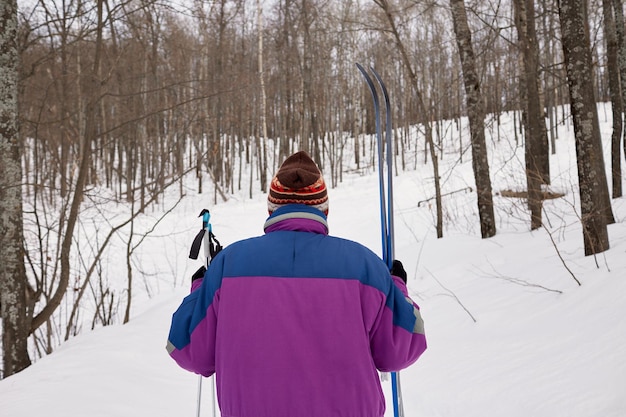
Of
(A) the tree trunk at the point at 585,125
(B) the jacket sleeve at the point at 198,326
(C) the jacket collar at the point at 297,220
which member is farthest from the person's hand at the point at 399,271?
(A) the tree trunk at the point at 585,125

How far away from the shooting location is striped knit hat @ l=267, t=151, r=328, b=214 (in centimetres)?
165

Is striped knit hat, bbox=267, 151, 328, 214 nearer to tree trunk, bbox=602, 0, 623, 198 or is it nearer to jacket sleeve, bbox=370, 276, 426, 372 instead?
jacket sleeve, bbox=370, 276, 426, 372

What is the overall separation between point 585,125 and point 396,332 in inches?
161

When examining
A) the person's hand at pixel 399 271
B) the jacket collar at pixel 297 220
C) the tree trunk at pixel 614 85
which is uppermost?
the tree trunk at pixel 614 85

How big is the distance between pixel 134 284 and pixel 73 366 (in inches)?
257

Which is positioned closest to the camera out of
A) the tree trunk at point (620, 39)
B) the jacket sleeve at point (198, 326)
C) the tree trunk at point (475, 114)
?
the jacket sleeve at point (198, 326)

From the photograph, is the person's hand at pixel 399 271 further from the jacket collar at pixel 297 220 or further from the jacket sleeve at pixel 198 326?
the jacket sleeve at pixel 198 326

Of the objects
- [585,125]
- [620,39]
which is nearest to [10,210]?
[585,125]

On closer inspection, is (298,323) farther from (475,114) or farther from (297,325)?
(475,114)

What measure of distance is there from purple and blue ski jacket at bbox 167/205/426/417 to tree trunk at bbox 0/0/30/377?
3.35m

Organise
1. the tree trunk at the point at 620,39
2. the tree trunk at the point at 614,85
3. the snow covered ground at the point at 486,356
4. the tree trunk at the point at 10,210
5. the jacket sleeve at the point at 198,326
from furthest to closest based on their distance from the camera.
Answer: the tree trunk at the point at 614,85
the tree trunk at the point at 620,39
the tree trunk at the point at 10,210
the snow covered ground at the point at 486,356
the jacket sleeve at the point at 198,326

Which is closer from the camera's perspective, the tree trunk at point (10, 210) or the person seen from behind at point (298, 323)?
the person seen from behind at point (298, 323)

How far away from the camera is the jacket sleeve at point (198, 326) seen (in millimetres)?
1580

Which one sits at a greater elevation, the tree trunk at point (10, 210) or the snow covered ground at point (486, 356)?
the tree trunk at point (10, 210)
